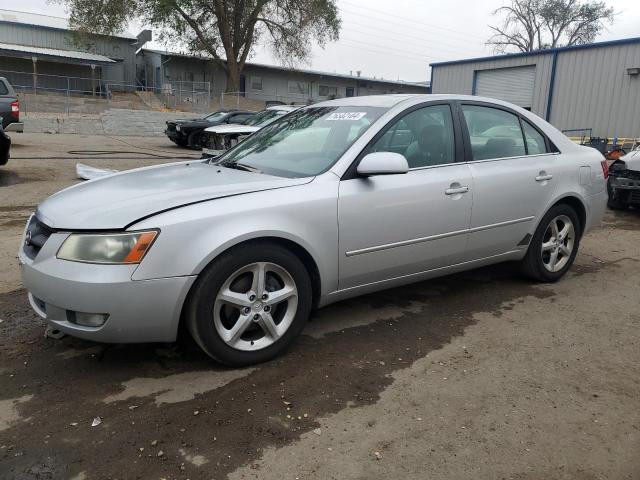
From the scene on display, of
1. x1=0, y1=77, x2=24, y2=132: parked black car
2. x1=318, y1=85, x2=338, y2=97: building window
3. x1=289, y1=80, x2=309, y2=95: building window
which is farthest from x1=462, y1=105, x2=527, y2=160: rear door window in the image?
x1=318, y1=85, x2=338, y2=97: building window

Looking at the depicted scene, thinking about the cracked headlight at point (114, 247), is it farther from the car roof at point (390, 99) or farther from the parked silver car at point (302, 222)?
the car roof at point (390, 99)

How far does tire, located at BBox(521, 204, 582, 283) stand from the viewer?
4.52m

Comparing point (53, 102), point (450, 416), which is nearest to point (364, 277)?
point (450, 416)

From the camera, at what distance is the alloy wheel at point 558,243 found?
462 centimetres

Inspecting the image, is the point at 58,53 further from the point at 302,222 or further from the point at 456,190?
the point at 302,222

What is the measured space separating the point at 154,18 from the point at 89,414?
35148 millimetres

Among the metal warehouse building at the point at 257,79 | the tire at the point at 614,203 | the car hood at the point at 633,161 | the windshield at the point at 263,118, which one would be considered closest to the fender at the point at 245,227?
the car hood at the point at 633,161

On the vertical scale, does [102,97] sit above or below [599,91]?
below

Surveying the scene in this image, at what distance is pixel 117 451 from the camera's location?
237 cm

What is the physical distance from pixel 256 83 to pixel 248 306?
139 ft

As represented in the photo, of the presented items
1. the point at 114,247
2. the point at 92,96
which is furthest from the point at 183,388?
the point at 92,96

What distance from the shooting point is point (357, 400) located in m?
2.81

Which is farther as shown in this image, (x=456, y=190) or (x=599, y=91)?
(x=599, y=91)

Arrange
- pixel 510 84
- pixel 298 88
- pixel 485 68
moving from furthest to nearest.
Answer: pixel 298 88, pixel 485 68, pixel 510 84
